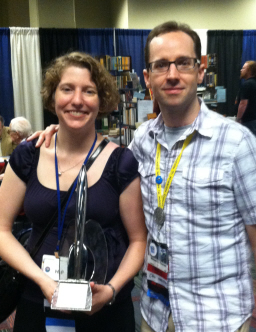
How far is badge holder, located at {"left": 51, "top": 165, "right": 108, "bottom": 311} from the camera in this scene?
3.76 ft

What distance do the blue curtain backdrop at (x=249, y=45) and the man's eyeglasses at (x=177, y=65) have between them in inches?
349

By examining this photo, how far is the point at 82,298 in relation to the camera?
1.14 m

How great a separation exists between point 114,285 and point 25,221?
2805 mm

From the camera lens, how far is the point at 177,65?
134cm

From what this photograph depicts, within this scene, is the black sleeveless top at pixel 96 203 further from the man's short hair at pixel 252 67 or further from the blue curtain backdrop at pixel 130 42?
the blue curtain backdrop at pixel 130 42

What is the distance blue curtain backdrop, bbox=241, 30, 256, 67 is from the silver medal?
9024mm

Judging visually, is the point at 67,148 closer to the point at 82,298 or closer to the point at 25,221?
the point at 82,298

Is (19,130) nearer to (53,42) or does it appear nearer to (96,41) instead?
(53,42)

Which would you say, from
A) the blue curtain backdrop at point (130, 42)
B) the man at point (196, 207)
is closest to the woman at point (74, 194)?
the man at point (196, 207)

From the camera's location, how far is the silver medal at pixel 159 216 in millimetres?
1363

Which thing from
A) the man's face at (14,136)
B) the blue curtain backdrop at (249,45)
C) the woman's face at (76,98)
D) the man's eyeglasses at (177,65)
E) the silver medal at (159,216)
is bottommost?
the man's face at (14,136)

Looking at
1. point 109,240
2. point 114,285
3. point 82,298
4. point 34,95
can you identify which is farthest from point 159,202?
point 34,95

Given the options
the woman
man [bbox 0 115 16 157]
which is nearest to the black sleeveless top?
the woman

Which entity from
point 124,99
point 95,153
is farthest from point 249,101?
point 95,153
